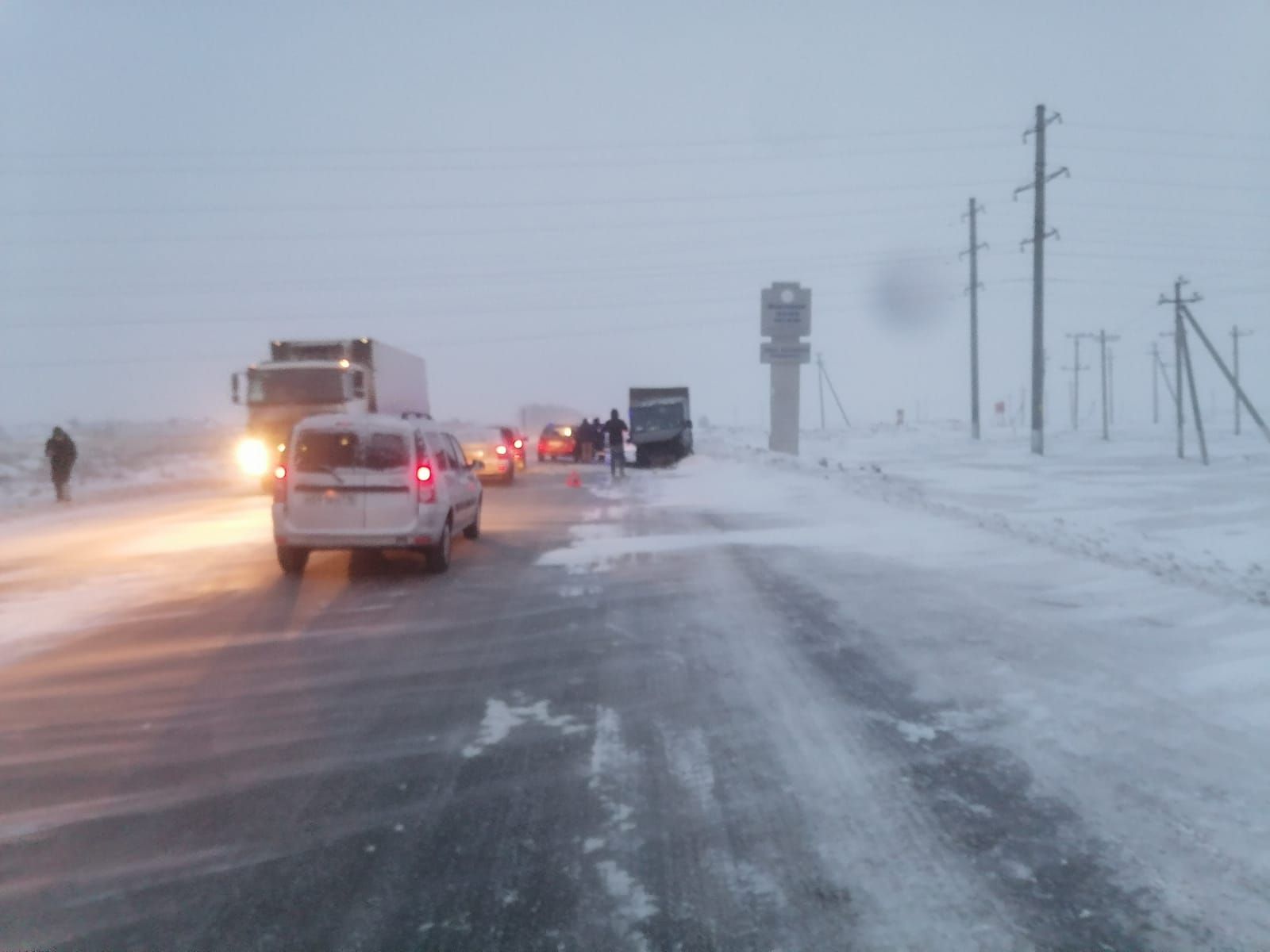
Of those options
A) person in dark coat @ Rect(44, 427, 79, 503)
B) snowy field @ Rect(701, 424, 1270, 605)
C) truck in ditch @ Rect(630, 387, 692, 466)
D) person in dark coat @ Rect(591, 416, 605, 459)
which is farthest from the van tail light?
person in dark coat @ Rect(591, 416, 605, 459)

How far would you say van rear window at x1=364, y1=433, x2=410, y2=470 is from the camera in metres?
12.7

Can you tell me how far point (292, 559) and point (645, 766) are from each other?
27.2 feet

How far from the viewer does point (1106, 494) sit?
87.4 feet

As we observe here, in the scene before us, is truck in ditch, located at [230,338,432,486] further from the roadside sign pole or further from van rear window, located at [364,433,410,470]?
the roadside sign pole

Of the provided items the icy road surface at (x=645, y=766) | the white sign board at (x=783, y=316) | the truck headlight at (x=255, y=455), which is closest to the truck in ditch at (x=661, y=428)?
the white sign board at (x=783, y=316)

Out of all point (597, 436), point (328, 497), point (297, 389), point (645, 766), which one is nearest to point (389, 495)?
point (328, 497)

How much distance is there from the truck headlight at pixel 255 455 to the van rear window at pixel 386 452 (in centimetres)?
1441

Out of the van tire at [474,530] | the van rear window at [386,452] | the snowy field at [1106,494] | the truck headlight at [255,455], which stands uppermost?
the van rear window at [386,452]

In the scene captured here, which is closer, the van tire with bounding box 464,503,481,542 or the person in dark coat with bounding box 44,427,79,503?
the van tire with bounding box 464,503,481,542

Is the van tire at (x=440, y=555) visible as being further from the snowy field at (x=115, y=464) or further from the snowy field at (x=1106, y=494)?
the snowy field at (x=115, y=464)

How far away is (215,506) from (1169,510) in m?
20.0

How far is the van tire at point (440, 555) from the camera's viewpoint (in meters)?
13.0

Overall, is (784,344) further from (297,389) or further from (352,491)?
(352,491)

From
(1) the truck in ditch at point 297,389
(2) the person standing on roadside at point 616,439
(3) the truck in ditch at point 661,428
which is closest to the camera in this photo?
(1) the truck in ditch at point 297,389
